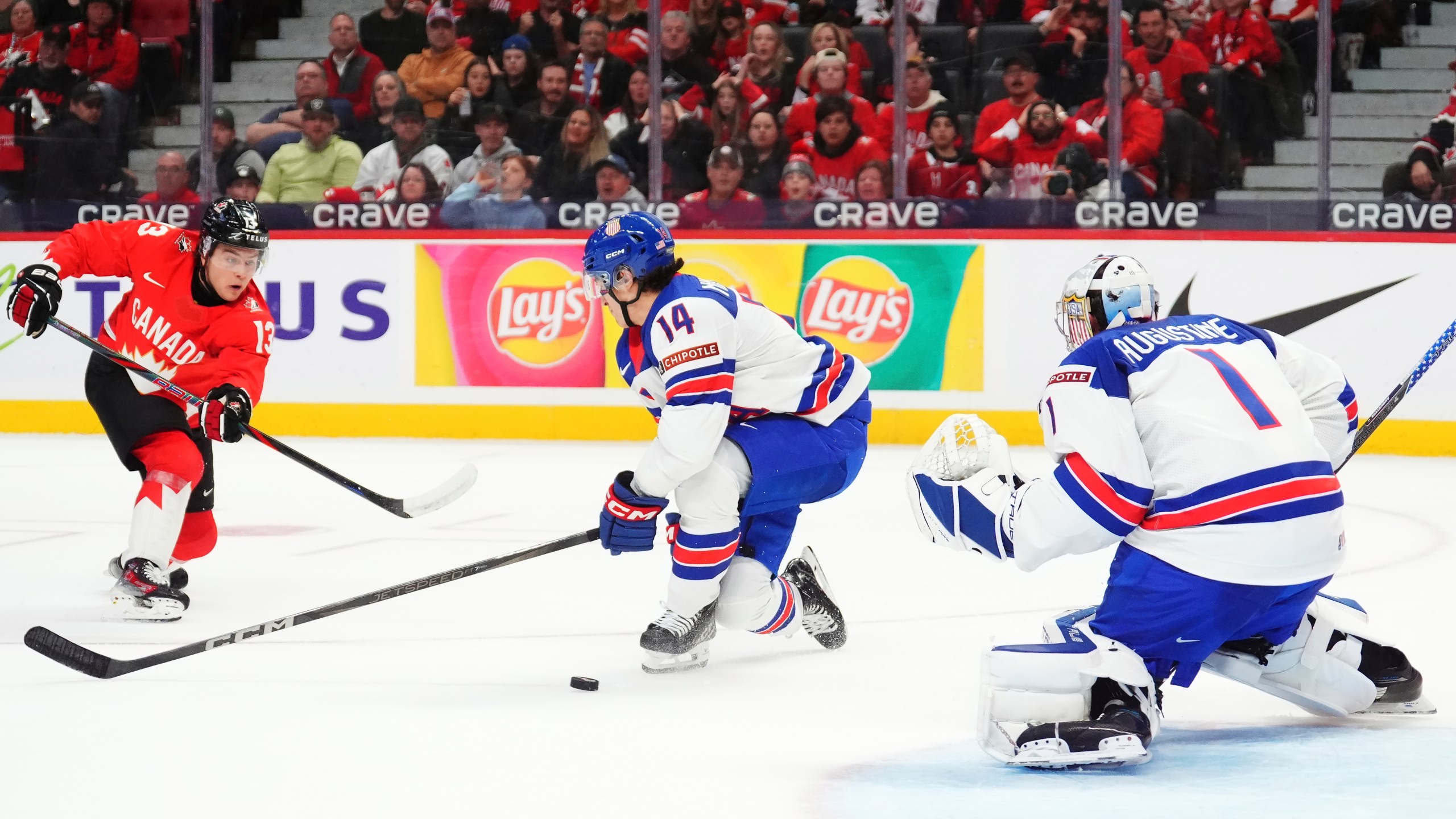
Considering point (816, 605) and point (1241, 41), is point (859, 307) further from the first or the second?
point (816, 605)

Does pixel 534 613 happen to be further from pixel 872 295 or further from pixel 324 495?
pixel 872 295

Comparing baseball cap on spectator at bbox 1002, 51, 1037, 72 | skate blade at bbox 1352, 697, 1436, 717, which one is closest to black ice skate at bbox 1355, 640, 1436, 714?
skate blade at bbox 1352, 697, 1436, 717

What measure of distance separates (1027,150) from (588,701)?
16.3ft

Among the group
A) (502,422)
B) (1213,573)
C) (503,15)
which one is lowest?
(502,422)

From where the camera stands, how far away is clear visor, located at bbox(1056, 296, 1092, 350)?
8.54 ft

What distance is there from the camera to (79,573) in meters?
4.34

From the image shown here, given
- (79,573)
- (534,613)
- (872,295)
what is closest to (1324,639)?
(534,613)

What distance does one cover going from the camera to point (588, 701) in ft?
9.64

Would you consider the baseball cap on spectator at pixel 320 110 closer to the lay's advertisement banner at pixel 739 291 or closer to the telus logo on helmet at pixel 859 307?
the lay's advertisement banner at pixel 739 291

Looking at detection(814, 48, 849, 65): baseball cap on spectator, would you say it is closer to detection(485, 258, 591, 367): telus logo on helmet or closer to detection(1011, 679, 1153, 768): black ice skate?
detection(485, 258, 591, 367): telus logo on helmet

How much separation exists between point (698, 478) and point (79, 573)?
81.4 inches

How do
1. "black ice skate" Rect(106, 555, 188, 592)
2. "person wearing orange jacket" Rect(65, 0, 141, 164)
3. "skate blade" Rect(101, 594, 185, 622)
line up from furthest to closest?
"person wearing orange jacket" Rect(65, 0, 141, 164)
"black ice skate" Rect(106, 555, 188, 592)
"skate blade" Rect(101, 594, 185, 622)

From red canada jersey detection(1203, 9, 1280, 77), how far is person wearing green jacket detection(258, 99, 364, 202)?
400 cm

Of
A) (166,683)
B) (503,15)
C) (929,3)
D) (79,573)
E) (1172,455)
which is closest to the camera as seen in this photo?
(1172,455)
